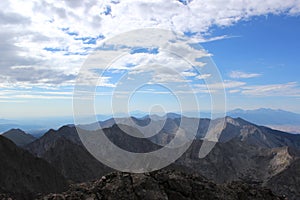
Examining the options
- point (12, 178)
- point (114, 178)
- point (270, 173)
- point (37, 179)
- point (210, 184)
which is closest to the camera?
point (114, 178)

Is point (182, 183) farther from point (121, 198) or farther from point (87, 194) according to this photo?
point (87, 194)

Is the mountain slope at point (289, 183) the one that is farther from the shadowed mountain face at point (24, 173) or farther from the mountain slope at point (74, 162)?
the shadowed mountain face at point (24, 173)

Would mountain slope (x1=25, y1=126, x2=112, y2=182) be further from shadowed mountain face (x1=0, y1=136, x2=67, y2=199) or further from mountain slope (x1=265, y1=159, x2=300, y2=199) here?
mountain slope (x1=265, y1=159, x2=300, y2=199)

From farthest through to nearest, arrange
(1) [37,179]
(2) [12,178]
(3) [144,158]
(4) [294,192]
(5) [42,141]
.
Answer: (5) [42,141] → (3) [144,158] → (4) [294,192] → (1) [37,179] → (2) [12,178]

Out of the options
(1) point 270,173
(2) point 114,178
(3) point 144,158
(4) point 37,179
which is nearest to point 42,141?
(3) point 144,158

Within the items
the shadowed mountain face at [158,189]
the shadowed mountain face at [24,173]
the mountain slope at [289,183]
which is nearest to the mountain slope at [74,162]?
the shadowed mountain face at [24,173]

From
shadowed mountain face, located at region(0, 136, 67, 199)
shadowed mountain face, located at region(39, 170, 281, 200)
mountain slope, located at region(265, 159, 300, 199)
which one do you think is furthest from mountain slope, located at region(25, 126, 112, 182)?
shadowed mountain face, located at region(39, 170, 281, 200)

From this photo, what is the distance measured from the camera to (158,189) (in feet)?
97.4

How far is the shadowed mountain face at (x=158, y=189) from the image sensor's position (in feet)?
92.9

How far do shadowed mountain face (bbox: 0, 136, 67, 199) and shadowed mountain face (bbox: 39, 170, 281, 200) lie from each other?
59.3m

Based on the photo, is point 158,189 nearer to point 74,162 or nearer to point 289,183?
point 74,162

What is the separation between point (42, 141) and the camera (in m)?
198

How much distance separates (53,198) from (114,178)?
225 inches

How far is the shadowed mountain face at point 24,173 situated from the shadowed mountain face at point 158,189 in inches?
2336
